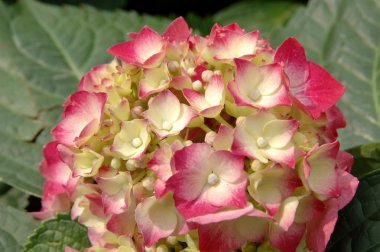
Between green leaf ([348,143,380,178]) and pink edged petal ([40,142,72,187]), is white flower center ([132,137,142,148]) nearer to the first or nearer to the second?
Result: pink edged petal ([40,142,72,187])

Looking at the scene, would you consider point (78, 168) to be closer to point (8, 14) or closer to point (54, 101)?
point (54, 101)

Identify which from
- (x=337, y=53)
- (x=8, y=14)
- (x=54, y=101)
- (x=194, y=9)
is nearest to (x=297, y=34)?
(x=337, y=53)

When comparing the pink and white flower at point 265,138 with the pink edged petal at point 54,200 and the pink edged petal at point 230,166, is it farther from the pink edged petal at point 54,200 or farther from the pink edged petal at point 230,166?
the pink edged petal at point 54,200

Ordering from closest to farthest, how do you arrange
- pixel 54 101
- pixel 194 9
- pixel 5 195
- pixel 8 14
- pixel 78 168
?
pixel 78 168
pixel 5 195
pixel 54 101
pixel 8 14
pixel 194 9

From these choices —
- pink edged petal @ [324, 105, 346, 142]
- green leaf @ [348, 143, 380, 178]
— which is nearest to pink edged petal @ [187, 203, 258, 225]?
pink edged petal @ [324, 105, 346, 142]

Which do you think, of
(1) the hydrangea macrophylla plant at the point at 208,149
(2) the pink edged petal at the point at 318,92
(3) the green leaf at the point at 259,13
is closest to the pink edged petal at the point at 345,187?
(1) the hydrangea macrophylla plant at the point at 208,149

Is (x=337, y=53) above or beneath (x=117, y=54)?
beneath

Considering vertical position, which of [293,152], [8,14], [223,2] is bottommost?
[223,2]
